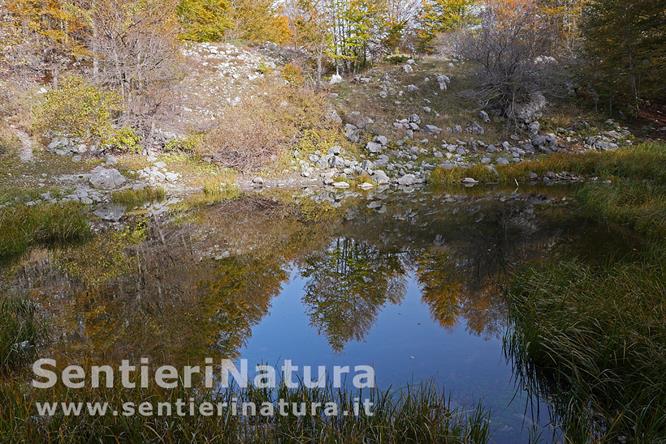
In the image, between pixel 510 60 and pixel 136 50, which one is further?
pixel 510 60

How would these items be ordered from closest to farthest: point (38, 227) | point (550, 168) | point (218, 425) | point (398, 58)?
point (218, 425)
point (38, 227)
point (550, 168)
point (398, 58)

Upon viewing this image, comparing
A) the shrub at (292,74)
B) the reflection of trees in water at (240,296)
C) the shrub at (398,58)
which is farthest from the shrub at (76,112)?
the shrub at (398,58)

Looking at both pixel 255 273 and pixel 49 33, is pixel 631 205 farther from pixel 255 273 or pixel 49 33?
pixel 49 33

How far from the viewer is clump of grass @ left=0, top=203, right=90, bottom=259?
825 centimetres

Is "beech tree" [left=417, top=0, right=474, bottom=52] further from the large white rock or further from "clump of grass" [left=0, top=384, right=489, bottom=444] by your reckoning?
"clump of grass" [left=0, top=384, right=489, bottom=444]

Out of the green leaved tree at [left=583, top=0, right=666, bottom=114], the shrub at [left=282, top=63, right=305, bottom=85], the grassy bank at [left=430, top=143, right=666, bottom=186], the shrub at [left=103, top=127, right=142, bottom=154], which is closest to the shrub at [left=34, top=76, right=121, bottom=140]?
the shrub at [left=103, top=127, right=142, bottom=154]

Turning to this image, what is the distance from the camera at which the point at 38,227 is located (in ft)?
29.8

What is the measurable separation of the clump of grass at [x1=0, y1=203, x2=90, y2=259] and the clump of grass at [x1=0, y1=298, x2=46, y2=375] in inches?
154

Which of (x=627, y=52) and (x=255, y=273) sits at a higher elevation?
(x=627, y=52)

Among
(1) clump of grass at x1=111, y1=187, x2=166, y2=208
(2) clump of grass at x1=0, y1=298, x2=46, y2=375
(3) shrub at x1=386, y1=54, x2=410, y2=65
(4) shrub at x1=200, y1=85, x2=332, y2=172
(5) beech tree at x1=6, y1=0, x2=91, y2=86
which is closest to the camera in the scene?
(2) clump of grass at x1=0, y1=298, x2=46, y2=375

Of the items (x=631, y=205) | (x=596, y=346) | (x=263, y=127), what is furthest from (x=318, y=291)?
(x=263, y=127)

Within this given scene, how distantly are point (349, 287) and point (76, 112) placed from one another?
14.3 m

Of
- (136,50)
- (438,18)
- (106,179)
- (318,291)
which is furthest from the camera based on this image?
(438,18)

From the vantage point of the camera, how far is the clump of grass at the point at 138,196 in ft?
43.5
